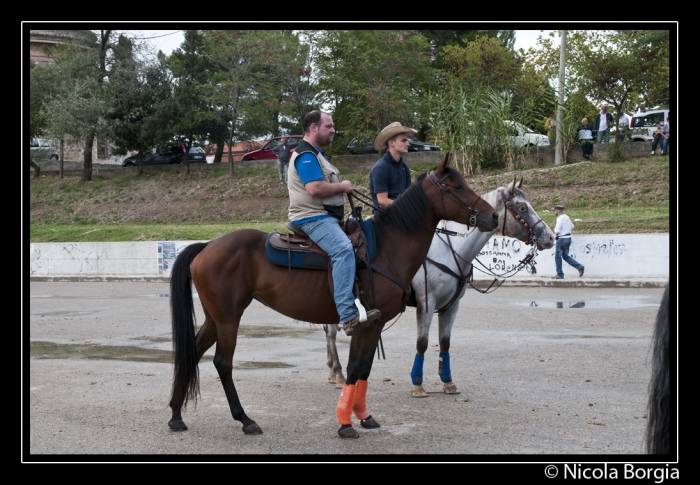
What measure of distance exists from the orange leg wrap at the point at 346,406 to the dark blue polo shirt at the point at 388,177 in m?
2.32

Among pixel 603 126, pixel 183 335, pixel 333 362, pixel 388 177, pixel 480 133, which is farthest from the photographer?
pixel 480 133

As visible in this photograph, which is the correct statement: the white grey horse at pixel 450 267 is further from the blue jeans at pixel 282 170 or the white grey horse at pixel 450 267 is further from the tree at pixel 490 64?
the tree at pixel 490 64

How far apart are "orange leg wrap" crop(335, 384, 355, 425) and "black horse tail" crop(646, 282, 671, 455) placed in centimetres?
304

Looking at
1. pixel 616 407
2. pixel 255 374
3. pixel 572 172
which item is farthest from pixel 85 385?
pixel 572 172

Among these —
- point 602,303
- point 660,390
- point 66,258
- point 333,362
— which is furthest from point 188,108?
point 660,390

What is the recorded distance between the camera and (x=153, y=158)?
46.0m

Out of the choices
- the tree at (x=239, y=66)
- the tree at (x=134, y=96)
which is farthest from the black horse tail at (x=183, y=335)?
the tree at (x=134, y=96)

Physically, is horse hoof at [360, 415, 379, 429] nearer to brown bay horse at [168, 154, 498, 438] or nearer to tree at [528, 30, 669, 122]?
brown bay horse at [168, 154, 498, 438]

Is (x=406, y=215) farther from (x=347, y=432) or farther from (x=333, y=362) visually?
(x=333, y=362)

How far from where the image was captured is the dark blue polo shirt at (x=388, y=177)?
8133 millimetres

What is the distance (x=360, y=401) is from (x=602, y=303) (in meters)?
11.0

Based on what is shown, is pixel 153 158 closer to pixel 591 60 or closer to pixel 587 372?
pixel 591 60

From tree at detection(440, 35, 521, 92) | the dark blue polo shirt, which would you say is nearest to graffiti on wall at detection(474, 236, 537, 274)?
the dark blue polo shirt

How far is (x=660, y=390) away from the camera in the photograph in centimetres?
354
